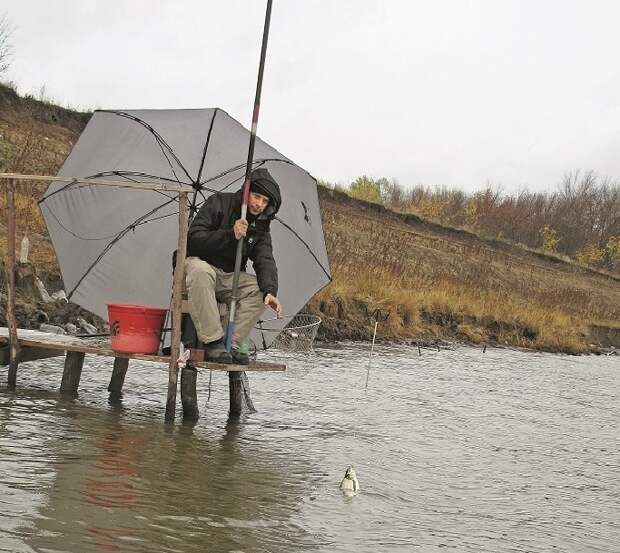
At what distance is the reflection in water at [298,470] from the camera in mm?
Answer: 4355

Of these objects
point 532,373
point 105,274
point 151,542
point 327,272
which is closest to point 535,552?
point 151,542

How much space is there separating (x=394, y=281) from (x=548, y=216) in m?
63.2

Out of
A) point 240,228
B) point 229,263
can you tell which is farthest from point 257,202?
point 229,263

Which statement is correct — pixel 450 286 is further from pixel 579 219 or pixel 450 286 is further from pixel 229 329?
pixel 579 219

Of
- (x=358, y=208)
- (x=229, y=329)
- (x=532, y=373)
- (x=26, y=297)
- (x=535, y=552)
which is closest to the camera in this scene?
(x=535, y=552)

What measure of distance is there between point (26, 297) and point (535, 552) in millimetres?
8497

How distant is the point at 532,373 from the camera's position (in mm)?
15211

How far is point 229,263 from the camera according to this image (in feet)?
24.6

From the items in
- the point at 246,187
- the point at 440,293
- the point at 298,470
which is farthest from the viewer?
the point at 440,293

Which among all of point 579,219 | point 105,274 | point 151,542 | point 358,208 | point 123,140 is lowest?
point 151,542

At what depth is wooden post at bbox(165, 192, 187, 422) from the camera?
684cm

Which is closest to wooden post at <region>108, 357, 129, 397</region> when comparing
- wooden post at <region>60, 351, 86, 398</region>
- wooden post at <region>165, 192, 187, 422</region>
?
wooden post at <region>60, 351, 86, 398</region>

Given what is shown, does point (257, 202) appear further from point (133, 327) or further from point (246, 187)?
point (133, 327)

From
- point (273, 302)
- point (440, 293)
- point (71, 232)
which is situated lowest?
point (273, 302)
